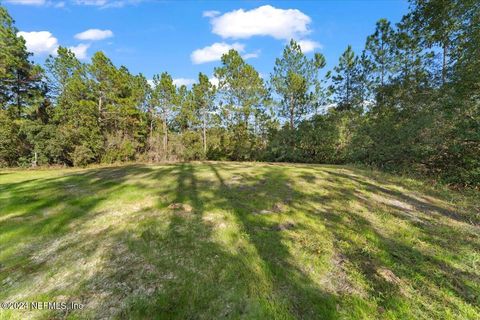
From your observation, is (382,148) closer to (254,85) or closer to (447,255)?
(447,255)

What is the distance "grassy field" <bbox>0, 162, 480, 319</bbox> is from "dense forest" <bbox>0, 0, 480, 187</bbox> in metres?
3.86

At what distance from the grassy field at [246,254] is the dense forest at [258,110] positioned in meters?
3.86

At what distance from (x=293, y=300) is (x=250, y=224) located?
66.3 inches

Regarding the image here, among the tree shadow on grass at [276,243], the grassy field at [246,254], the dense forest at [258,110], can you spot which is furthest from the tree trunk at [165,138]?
the tree shadow on grass at [276,243]

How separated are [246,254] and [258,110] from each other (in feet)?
61.8

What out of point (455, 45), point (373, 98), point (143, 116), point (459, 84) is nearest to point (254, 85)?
point (373, 98)

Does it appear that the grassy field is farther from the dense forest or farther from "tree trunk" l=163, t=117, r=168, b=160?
"tree trunk" l=163, t=117, r=168, b=160

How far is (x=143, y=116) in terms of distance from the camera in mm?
23938

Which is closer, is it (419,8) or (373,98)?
(419,8)

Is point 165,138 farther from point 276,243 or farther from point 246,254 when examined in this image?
point 246,254

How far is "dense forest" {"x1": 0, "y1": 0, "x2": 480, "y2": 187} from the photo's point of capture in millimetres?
7809

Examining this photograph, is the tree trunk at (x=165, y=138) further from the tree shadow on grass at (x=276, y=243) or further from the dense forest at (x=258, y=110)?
the tree shadow on grass at (x=276, y=243)

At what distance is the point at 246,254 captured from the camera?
9.73ft

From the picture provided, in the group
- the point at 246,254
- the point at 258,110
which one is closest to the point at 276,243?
the point at 246,254
